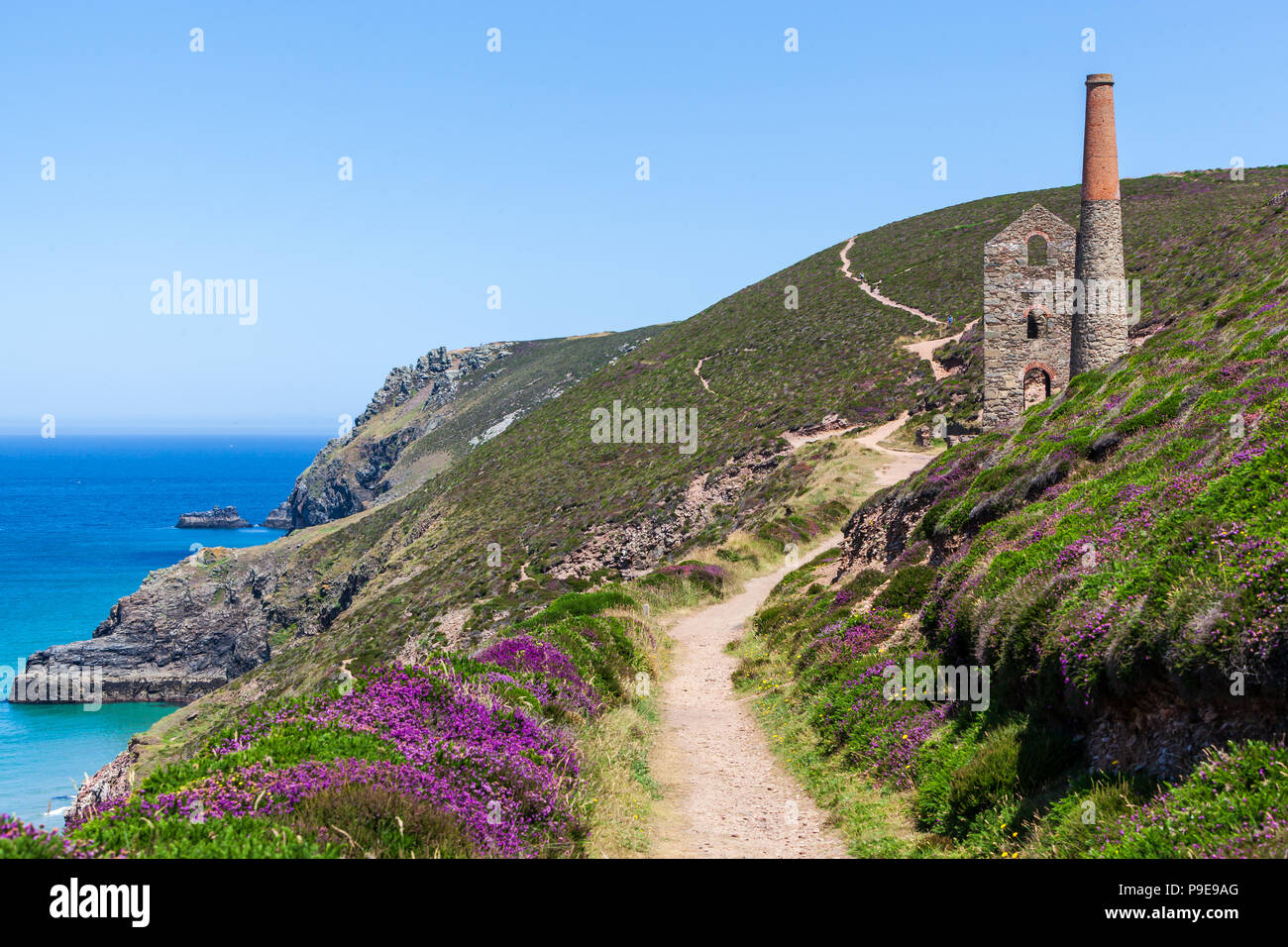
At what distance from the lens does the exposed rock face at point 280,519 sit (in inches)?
6777

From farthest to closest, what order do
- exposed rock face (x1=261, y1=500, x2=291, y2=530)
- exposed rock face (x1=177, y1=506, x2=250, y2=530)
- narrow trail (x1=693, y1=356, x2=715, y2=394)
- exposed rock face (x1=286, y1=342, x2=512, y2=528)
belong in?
exposed rock face (x1=261, y1=500, x2=291, y2=530) < exposed rock face (x1=177, y1=506, x2=250, y2=530) < exposed rock face (x1=286, y1=342, x2=512, y2=528) < narrow trail (x1=693, y1=356, x2=715, y2=394)

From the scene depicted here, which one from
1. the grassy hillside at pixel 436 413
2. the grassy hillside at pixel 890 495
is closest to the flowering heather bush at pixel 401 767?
the grassy hillside at pixel 890 495

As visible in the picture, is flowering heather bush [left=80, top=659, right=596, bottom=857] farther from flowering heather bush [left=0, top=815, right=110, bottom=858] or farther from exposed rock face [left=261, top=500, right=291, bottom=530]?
exposed rock face [left=261, top=500, right=291, bottom=530]

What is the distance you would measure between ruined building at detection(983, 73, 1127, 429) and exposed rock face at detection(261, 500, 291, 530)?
164 m

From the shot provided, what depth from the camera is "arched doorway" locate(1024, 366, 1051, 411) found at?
28062 mm

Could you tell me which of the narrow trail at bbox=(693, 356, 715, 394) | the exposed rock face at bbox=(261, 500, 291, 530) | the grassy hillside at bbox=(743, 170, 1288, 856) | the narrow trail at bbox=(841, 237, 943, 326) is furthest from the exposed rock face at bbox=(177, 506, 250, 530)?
the grassy hillside at bbox=(743, 170, 1288, 856)

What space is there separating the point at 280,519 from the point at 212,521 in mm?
13155

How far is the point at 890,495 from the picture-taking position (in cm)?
2491

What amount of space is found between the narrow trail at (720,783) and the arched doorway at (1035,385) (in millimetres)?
14654

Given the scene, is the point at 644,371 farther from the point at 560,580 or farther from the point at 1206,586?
the point at 1206,586

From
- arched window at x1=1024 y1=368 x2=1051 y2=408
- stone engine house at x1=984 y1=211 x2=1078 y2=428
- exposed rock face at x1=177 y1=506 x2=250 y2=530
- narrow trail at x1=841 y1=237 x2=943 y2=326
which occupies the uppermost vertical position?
narrow trail at x1=841 y1=237 x2=943 y2=326

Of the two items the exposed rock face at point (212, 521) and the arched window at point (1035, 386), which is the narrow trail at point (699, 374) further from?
the exposed rock face at point (212, 521)

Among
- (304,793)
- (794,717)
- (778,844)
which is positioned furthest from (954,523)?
(304,793)
